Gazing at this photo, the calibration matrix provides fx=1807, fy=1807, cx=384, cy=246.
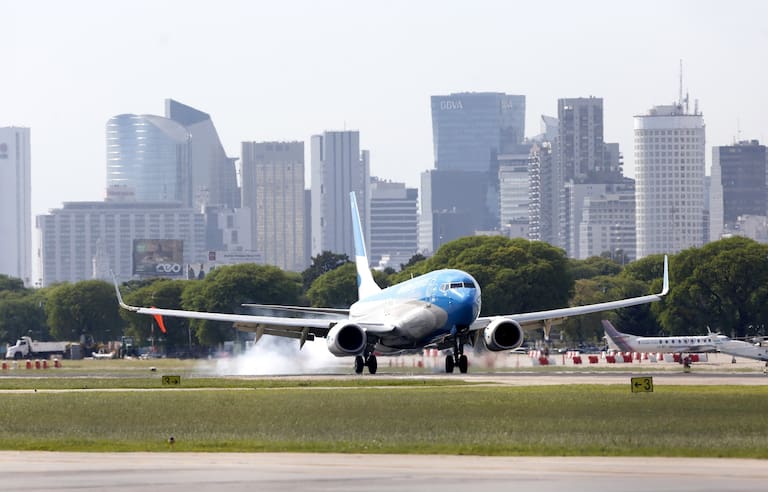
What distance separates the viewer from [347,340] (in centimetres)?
8681

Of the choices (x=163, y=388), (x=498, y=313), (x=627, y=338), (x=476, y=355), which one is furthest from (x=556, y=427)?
(x=498, y=313)

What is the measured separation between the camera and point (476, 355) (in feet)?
310

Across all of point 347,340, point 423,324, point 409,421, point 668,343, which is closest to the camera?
point 409,421

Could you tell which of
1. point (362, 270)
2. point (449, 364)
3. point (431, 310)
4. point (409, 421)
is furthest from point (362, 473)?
point (362, 270)

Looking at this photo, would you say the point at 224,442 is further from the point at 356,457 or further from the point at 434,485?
the point at 434,485

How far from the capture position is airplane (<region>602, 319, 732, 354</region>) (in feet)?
452

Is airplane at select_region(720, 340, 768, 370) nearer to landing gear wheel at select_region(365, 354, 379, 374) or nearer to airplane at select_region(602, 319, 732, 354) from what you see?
airplane at select_region(602, 319, 732, 354)

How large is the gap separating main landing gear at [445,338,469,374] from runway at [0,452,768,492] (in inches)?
1897

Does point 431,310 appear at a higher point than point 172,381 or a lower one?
higher

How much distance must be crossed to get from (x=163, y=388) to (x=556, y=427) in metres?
30.9

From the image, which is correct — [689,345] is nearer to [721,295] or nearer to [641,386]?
[721,295]

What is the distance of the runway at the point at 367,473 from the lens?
33.0 metres

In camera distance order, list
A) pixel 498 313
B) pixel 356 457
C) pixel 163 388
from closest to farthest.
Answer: pixel 356 457
pixel 163 388
pixel 498 313

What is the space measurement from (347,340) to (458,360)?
5562mm
